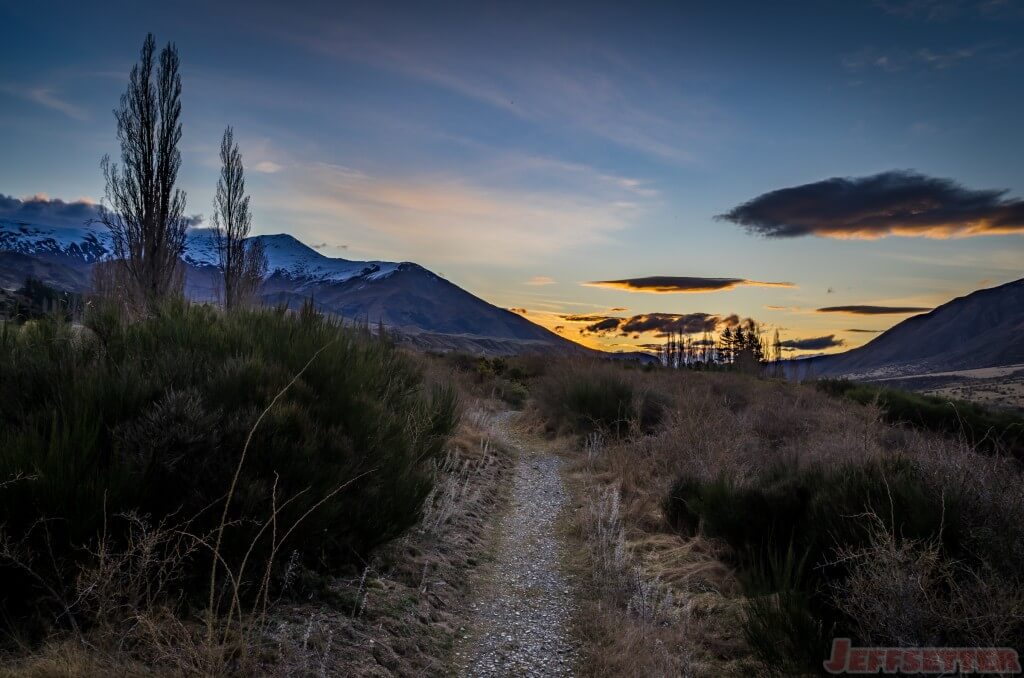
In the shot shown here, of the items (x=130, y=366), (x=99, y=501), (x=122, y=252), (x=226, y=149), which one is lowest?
(x=99, y=501)

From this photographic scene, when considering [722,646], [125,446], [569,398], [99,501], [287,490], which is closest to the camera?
[99,501]

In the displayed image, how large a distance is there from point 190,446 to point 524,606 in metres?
3.44

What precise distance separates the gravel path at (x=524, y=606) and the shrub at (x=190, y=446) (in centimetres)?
123

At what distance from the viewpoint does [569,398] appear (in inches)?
607

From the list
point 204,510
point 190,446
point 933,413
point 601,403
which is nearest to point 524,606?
point 204,510

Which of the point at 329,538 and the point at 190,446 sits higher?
the point at 190,446

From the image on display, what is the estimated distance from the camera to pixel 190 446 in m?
3.67

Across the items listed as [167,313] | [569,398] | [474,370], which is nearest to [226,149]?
[474,370]

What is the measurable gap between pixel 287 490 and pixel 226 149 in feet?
106

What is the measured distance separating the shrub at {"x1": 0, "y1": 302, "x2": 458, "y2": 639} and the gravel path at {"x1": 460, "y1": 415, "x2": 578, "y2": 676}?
1.23 meters

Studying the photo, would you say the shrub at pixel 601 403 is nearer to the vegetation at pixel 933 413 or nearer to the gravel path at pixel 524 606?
the gravel path at pixel 524 606

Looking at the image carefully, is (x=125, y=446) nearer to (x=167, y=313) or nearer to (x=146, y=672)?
(x=146, y=672)

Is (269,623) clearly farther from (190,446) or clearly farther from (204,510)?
(190,446)

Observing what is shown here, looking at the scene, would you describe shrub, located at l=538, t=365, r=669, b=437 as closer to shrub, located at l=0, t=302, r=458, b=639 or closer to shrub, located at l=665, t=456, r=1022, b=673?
shrub, located at l=665, t=456, r=1022, b=673
